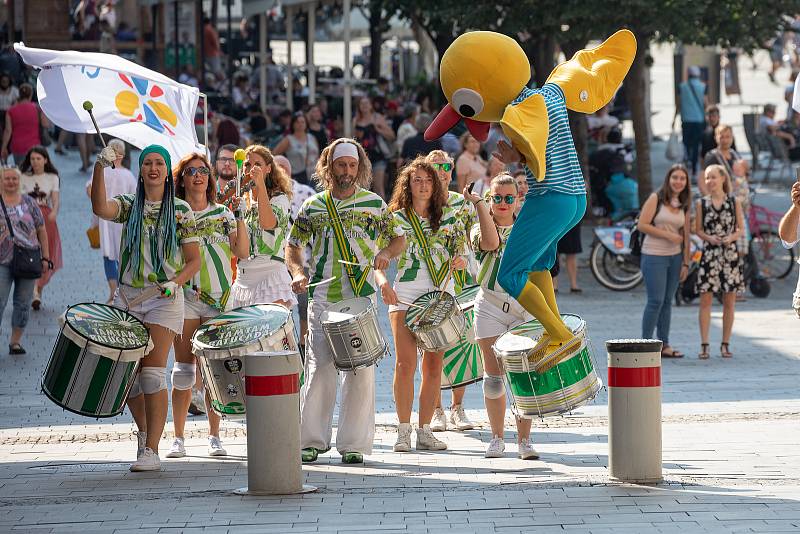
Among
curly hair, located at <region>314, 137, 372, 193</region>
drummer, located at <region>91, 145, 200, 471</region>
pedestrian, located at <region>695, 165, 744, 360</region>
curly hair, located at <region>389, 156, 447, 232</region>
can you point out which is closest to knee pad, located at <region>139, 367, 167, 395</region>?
drummer, located at <region>91, 145, 200, 471</region>

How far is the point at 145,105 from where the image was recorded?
10.7 m

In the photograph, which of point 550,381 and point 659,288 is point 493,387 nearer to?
point 550,381

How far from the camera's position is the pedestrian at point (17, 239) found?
44.9ft

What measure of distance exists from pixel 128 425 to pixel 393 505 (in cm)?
362

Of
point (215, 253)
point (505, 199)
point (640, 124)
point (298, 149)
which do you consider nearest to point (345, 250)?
point (215, 253)

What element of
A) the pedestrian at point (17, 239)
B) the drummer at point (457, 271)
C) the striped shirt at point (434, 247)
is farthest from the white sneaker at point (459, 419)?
the pedestrian at point (17, 239)

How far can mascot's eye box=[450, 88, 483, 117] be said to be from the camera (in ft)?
25.6

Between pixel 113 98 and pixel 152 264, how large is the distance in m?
2.09

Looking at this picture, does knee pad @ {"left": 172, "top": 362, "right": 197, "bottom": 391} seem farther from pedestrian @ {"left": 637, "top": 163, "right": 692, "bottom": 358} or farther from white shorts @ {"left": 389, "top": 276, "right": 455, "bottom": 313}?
pedestrian @ {"left": 637, "top": 163, "right": 692, "bottom": 358}

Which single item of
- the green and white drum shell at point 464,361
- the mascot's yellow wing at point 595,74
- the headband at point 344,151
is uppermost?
the mascot's yellow wing at point 595,74

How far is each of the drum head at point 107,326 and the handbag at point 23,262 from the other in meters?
5.18

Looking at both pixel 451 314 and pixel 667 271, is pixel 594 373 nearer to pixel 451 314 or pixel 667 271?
pixel 451 314

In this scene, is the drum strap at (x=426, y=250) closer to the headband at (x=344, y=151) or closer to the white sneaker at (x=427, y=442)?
the headband at (x=344, y=151)

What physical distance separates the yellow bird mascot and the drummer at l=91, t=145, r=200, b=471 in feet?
6.00
